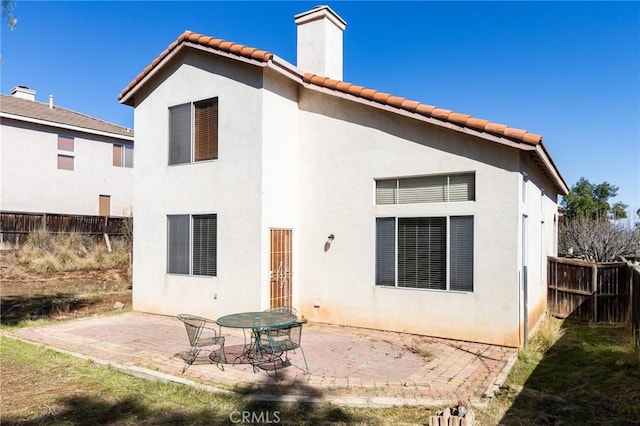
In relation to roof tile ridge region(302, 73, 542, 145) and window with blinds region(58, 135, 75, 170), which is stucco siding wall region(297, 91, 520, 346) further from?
window with blinds region(58, 135, 75, 170)

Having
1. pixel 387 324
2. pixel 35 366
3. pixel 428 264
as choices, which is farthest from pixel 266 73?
pixel 35 366

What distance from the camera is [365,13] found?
49.7 feet

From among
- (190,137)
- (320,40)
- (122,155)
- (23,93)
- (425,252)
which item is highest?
(23,93)

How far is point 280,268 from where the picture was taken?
10688 millimetres

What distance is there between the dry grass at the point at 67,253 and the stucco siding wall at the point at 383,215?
13.5 m

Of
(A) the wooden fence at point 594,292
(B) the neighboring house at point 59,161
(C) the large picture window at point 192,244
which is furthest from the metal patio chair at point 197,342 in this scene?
(B) the neighboring house at point 59,161

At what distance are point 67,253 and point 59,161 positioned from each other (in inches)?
349

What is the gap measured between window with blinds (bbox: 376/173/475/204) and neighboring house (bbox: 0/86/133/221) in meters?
22.3

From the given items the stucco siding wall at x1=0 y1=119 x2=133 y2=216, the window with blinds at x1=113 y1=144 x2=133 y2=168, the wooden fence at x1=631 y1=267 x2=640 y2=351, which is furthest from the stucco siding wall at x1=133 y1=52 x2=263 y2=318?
the window with blinds at x1=113 y1=144 x2=133 y2=168

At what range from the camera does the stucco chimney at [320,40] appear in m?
11.8

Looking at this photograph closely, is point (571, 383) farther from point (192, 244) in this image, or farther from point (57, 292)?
point (57, 292)

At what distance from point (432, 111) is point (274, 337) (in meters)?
5.71

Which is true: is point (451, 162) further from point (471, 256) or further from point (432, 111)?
point (471, 256)

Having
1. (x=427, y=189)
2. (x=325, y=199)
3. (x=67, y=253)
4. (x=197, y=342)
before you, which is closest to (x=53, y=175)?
(x=67, y=253)
